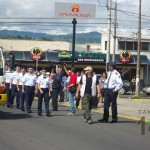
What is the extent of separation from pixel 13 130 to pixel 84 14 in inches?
1319

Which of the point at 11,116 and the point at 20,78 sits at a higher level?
the point at 20,78

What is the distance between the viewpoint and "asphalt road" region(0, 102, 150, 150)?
10.5m

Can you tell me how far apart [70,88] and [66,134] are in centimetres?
528

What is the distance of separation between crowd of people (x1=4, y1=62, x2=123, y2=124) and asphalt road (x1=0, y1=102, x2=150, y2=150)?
643mm

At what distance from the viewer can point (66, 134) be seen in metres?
12.2

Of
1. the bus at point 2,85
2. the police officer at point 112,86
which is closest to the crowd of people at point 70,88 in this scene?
the police officer at point 112,86

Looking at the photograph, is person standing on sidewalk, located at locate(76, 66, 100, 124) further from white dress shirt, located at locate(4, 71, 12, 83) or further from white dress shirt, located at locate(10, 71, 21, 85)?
white dress shirt, located at locate(4, 71, 12, 83)

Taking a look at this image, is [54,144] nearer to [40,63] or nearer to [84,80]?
[84,80]

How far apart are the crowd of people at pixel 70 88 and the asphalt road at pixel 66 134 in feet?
2.11

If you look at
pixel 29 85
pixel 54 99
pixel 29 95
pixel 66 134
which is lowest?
pixel 66 134

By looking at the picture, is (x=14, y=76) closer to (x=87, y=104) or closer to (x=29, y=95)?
(x=29, y=95)

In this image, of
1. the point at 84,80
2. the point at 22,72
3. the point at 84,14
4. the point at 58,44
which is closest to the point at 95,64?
the point at 84,14

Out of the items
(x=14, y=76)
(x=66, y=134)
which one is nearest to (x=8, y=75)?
(x=14, y=76)

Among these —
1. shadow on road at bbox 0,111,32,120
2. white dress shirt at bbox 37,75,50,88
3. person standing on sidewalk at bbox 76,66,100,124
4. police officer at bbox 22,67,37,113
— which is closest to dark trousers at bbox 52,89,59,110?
police officer at bbox 22,67,37,113
